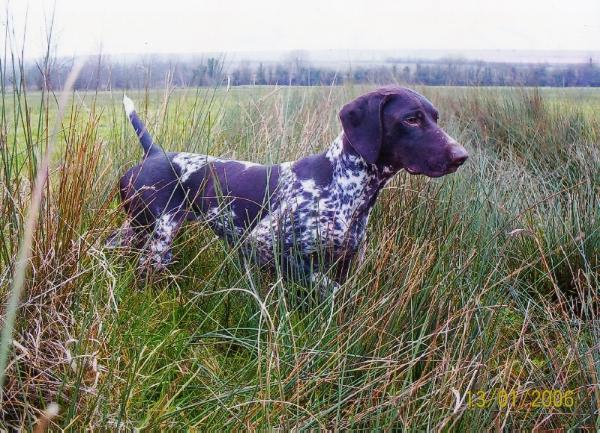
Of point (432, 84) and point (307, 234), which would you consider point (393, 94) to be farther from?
point (432, 84)

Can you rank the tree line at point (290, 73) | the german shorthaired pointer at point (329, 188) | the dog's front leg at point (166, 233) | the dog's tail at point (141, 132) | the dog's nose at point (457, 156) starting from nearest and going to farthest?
the dog's nose at point (457, 156)
the german shorthaired pointer at point (329, 188)
the tree line at point (290, 73)
the dog's front leg at point (166, 233)
the dog's tail at point (141, 132)

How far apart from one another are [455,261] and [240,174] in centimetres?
126

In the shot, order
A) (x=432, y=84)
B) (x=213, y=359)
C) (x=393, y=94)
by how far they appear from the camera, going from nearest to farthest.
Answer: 1. (x=213, y=359)
2. (x=393, y=94)
3. (x=432, y=84)

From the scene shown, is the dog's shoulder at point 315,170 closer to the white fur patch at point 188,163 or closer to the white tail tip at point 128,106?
the white fur patch at point 188,163

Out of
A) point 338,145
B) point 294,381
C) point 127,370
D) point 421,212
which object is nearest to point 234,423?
point 294,381

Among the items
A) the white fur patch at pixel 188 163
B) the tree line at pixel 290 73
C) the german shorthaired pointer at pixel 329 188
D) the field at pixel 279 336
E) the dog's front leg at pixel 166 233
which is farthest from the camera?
the white fur patch at pixel 188 163

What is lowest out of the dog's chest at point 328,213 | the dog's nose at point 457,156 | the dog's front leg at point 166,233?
the dog's front leg at point 166,233

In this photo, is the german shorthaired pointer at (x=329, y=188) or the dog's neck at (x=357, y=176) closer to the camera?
the german shorthaired pointer at (x=329, y=188)

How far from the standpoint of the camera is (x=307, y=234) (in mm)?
3123

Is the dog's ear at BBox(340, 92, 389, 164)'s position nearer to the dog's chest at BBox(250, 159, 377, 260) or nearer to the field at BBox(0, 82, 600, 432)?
the dog's chest at BBox(250, 159, 377, 260)

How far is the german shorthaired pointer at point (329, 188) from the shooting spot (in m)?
2.92

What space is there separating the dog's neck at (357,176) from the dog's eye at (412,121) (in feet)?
0.84
